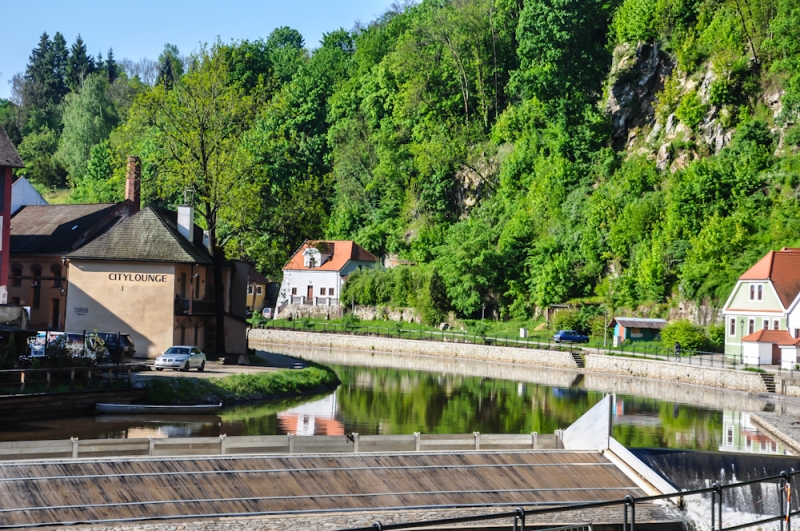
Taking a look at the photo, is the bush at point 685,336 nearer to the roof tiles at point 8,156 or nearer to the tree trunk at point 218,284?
the tree trunk at point 218,284

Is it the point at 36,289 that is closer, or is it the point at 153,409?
the point at 153,409

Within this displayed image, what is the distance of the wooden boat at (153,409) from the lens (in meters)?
40.8

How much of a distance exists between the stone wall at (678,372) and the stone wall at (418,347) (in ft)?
8.88

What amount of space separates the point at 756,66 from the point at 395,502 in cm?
7508

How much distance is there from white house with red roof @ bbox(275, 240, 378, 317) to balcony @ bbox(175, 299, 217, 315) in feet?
177

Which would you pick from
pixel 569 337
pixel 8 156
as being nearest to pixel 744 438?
pixel 8 156

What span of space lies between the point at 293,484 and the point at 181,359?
24.5m

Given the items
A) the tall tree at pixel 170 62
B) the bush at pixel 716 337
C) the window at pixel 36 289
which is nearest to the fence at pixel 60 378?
the window at pixel 36 289

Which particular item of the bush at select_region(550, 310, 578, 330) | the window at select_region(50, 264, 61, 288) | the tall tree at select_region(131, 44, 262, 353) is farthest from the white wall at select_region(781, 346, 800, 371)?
the window at select_region(50, 264, 61, 288)

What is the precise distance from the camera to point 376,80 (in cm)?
13262

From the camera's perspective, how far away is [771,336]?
6544 centimetres

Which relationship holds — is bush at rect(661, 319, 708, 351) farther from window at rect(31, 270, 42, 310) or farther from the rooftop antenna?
window at rect(31, 270, 42, 310)

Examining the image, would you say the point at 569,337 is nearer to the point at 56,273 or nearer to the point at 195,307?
the point at 195,307

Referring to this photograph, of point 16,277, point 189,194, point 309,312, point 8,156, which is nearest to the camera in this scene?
point 8,156
